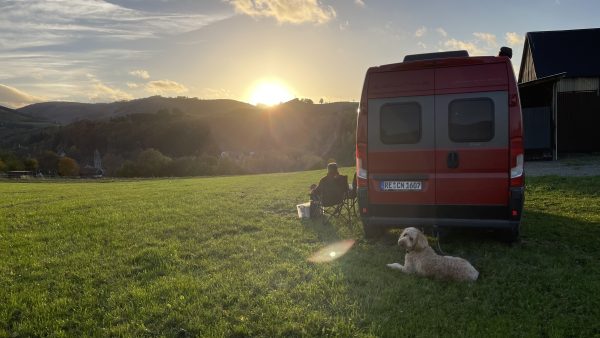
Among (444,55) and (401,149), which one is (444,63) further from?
(401,149)

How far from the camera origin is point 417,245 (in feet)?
18.8

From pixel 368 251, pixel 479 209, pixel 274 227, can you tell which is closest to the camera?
pixel 479 209

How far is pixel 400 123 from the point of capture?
696 centimetres

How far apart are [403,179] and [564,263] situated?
8.92 feet

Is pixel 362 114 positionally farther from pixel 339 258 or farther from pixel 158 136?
pixel 158 136

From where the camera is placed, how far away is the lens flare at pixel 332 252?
21.9 ft

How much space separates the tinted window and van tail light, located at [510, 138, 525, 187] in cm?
37

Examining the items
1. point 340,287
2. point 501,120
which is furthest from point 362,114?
point 340,287

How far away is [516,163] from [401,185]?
5.98ft

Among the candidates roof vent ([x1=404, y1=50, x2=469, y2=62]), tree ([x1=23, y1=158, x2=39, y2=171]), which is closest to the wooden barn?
roof vent ([x1=404, y1=50, x2=469, y2=62])

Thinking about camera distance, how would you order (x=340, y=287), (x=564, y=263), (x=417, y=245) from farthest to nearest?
(x=564, y=263) < (x=417, y=245) < (x=340, y=287)

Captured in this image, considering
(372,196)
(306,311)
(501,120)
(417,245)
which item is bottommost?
(306,311)

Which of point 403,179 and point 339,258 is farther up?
point 403,179

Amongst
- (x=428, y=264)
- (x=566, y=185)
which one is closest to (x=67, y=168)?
(x=566, y=185)
